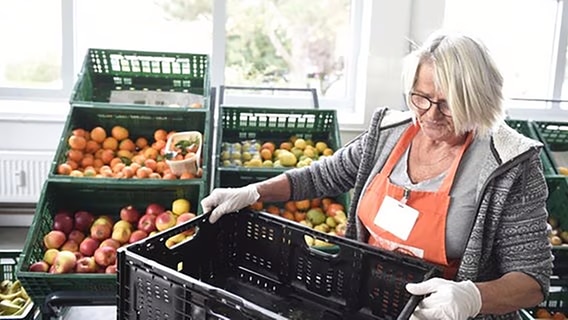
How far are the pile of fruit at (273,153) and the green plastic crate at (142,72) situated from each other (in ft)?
1.19

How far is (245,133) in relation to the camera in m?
3.05

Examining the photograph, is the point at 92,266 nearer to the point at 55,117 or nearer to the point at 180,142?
the point at 180,142

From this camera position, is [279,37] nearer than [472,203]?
No

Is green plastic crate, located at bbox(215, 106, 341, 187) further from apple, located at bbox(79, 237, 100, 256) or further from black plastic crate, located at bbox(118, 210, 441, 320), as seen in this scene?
black plastic crate, located at bbox(118, 210, 441, 320)

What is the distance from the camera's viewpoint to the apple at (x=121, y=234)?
2.38 meters

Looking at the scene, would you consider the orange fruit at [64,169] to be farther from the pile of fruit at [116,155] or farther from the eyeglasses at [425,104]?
the eyeglasses at [425,104]

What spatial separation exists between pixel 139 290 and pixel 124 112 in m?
1.67

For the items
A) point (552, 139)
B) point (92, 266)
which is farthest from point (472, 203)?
point (552, 139)

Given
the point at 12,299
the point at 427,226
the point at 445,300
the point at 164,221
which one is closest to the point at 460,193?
the point at 427,226

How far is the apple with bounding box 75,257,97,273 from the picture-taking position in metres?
2.20

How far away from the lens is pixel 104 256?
2.22 m

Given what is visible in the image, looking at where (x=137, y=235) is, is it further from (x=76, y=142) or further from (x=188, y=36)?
(x=188, y=36)

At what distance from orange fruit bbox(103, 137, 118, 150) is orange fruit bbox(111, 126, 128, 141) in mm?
21

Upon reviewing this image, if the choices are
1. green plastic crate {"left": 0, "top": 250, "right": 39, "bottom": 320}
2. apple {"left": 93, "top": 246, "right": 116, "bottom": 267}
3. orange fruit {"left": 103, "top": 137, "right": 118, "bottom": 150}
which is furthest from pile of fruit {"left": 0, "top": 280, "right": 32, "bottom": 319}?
orange fruit {"left": 103, "top": 137, "right": 118, "bottom": 150}
